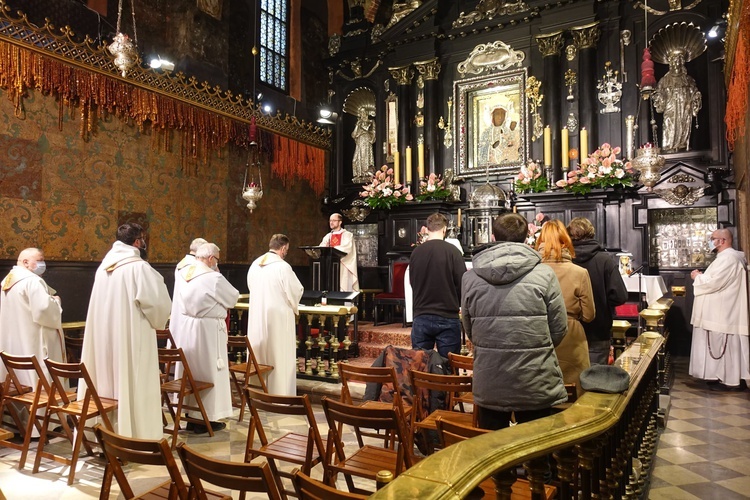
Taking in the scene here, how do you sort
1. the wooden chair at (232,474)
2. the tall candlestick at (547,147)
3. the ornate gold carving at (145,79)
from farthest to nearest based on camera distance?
the tall candlestick at (547,147) < the ornate gold carving at (145,79) < the wooden chair at (232,474)

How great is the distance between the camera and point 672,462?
4.18m

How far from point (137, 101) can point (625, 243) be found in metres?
8.25

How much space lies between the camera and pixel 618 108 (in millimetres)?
9477

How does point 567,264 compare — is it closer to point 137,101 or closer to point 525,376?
point 525,376

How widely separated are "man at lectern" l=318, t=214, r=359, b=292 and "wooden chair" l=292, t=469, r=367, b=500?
6884 millimetres

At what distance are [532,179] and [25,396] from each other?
7906mm

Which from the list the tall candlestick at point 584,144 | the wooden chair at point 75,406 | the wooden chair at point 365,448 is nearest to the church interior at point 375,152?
the tall candlestick at point 584,144

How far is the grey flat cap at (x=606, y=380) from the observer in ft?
7.73

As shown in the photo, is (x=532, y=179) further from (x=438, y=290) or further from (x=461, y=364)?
(x=461, y=364)

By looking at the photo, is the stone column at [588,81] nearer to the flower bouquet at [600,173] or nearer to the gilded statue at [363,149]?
the flower bouquet at [600,173]

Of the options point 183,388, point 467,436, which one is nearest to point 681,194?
point 467,436

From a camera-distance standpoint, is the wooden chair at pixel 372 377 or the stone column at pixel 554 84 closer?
the wooden chair at pixel 372 377

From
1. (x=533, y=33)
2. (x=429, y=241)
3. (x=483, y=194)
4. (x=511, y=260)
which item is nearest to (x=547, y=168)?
(x=483, y=194)

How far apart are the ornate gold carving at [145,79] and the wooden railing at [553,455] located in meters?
7.64
